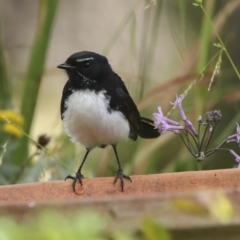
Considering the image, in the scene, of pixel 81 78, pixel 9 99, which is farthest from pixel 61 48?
pixel 81 78

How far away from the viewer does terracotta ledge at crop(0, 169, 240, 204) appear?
204 cm

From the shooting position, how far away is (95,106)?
2686 mm

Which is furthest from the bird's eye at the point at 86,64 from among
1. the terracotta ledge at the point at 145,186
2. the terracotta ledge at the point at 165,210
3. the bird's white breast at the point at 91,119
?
the terracotta ledge at the point at 165,210

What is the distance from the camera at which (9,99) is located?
130 inches

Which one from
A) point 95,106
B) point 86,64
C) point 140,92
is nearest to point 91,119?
point 95,106

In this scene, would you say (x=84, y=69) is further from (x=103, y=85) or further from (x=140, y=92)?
(x=140, y=92)

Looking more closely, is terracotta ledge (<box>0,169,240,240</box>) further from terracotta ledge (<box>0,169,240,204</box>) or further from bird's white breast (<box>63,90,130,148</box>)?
bird's white breast (<box>63,90,130,148</box>)

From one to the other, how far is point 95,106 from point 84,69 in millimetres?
240

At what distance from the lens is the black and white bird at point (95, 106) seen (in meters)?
2.71

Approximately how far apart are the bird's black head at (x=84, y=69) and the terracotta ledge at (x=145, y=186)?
75 centimetres

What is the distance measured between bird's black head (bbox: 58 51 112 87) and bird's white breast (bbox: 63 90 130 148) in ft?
→ 0.27

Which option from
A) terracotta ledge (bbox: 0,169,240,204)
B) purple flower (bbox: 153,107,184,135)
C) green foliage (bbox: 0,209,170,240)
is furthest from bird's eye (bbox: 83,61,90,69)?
green foliage (bbox: 0,209,170,240)

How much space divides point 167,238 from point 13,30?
6619mm

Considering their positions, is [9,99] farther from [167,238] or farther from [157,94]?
[167,238]
